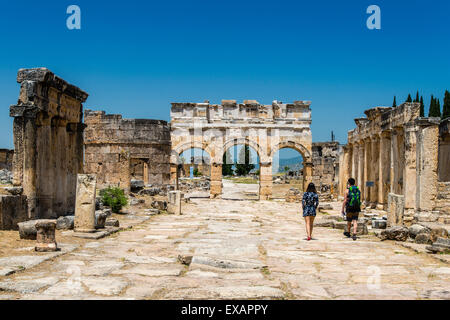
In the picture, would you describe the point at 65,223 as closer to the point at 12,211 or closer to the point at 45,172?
the point at 12,211

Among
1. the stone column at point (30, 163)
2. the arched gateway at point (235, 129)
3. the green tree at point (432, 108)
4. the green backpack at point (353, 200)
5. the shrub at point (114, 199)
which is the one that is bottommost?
the shrub at point (114, 199)

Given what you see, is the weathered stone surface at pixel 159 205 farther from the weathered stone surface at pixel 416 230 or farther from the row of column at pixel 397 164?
the weathered stone surface at pixel 416 230

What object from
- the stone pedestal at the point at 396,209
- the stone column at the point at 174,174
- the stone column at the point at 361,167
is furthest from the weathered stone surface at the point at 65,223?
the stone column at the point at 174,174

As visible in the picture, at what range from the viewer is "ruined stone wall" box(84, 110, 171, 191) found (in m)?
27.2

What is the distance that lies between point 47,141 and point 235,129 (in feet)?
55.3

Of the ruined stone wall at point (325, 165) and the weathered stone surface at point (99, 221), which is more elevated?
the ruined stone wall at point (325, 165)

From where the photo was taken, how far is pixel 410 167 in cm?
1409

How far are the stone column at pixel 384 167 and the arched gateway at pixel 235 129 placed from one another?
9667 mm

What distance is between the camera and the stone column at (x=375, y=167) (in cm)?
1844
